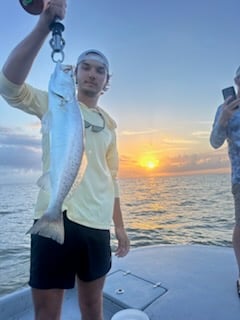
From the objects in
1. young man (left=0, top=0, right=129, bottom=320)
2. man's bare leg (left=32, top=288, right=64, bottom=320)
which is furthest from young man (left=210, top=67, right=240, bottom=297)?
man's bare leg (left=32, top=288, right=64, bottom=320)

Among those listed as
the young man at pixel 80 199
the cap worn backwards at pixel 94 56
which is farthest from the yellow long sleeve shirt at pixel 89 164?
the cap worn backwards at pixel 94 56

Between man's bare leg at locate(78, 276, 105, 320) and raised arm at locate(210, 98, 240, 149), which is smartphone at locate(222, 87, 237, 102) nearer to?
raised arm at locate(210, 98, 240, 149)

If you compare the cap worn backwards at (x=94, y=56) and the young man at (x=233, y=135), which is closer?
the cap worn backwards at (x=94, y=56)

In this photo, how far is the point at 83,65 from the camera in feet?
5.81

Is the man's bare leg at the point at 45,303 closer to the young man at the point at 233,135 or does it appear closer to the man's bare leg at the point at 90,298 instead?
the man's bare leg at the point at 90,298

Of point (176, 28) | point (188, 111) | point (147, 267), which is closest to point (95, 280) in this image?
point (147, 267)

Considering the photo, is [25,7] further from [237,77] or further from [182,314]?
[182,314]

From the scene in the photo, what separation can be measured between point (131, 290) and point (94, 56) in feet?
7.01

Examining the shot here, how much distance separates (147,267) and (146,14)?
698 centimetres

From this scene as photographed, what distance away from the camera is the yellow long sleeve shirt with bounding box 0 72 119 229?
1451 mm

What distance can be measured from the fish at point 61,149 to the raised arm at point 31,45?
185 mm

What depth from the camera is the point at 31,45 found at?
1302mm

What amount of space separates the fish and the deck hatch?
164 cm

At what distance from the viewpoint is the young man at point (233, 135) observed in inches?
94.6
